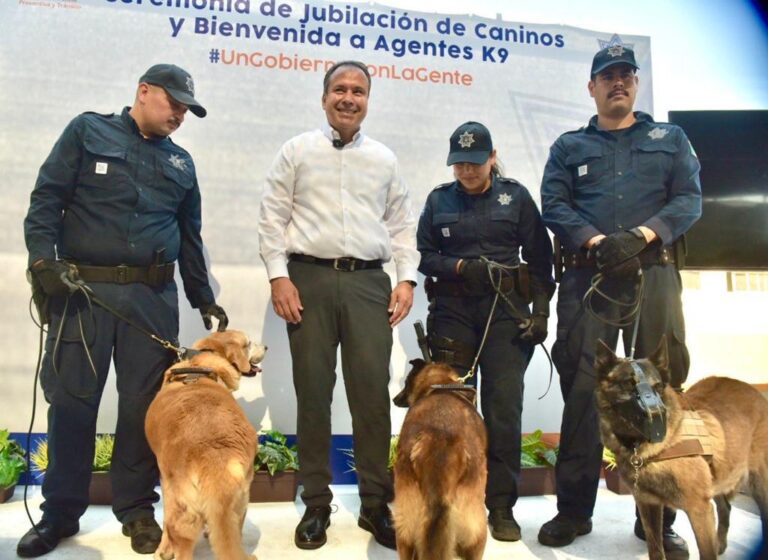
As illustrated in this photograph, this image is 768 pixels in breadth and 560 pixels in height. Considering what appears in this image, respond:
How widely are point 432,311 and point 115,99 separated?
303 cm

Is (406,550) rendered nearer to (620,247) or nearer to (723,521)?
(620,247)

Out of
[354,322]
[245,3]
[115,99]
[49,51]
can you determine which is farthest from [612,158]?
[49,51]

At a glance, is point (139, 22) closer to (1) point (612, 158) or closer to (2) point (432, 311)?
(2) point (432, 311)

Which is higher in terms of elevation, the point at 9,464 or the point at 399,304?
the point at 399,304

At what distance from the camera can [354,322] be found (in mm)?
3008

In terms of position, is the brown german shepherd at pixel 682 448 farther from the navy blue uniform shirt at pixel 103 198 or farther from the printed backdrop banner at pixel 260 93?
the navy blue uniform shirt at pixel 103 198

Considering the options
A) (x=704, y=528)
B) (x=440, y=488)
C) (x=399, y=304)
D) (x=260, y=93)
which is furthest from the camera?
(x=260, y=93)

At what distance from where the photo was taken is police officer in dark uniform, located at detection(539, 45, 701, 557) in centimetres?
296

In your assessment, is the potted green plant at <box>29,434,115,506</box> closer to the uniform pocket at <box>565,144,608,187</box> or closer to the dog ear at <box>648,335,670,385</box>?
the dog ear at <box>648,335,670,385</box>

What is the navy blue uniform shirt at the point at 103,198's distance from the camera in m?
2.92

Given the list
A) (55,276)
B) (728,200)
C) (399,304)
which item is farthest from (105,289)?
(728,200)

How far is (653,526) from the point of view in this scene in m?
2.54

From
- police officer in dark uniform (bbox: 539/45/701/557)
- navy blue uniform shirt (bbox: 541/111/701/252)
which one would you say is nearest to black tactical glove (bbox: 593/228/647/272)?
police officer in dark uniform (bbox: 539/45/701/557)

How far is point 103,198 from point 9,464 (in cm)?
212
